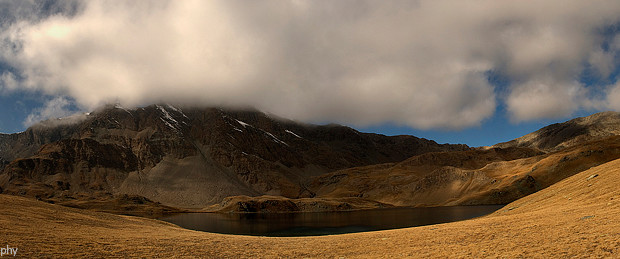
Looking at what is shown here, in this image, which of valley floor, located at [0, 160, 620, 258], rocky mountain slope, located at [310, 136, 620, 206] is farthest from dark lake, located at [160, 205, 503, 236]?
rocky mountain slope, located at [310, 136, 620, 206]

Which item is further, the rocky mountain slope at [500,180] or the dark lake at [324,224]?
the rocky mountain slope at [500,180]

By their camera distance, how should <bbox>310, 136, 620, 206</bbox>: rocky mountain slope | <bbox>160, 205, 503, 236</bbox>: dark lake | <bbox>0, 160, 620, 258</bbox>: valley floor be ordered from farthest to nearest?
1. <bbox>310, 136, 620, 206</bbox>: rocky mountain slope
2. <bbox>160, 205, 503, 236</bbox>: dark lake
3. <bbox>0, 160, 620, 258</bbox>: valley floor

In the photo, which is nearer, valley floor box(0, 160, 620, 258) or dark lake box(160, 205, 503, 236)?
valley floor box(0, 160, 620, 258)

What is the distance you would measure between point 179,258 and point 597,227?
2396cm

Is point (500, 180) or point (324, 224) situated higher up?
point (500, 180)

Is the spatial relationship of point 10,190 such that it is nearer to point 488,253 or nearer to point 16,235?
point 16,235

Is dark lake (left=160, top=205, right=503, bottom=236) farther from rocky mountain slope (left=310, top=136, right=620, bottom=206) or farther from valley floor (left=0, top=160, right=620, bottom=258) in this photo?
rocky mountain slope (left=310, top=136, right=620, bottom=206)

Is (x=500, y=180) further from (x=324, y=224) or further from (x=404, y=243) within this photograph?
(x=404, y=243)

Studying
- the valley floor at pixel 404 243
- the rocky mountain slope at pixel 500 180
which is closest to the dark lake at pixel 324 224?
the valley floor at pixel 404 243

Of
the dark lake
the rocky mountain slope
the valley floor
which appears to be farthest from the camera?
the rocky mountain slope

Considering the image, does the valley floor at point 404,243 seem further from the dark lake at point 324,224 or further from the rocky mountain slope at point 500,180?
the rocky mountain slope at point 500,180

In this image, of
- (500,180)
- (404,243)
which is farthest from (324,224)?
(500,180)

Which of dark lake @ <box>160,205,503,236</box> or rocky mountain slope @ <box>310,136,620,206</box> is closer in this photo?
dark lake @ <box>160,205,503,236</box>

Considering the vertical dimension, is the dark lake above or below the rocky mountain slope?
below
